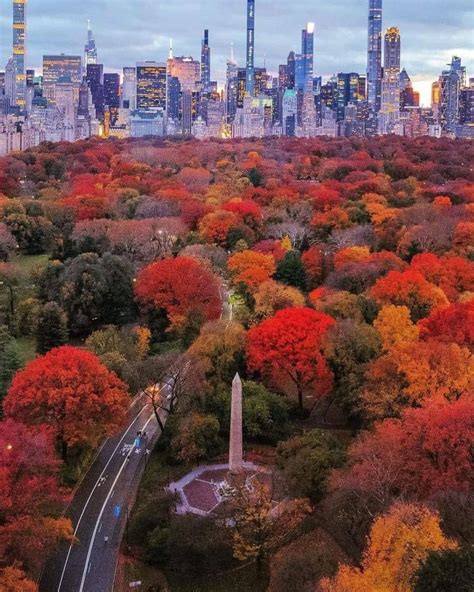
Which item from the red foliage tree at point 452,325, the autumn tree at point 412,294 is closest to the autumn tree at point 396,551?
the red foliage tree at point 452,325

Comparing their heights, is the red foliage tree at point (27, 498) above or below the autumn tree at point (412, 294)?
below

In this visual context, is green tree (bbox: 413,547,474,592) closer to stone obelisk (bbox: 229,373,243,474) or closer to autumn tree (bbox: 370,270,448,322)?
stone obelisk (bbox: 229,373,243,474)

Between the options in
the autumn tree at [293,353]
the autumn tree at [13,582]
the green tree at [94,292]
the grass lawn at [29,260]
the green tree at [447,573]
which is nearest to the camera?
the green tree at [447,573]

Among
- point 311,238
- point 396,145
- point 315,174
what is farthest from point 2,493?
point 396,145

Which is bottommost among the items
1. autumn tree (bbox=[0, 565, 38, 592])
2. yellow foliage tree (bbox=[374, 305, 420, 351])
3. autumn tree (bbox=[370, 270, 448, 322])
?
autumn tree (bbox=[0, 565, 38, 592])

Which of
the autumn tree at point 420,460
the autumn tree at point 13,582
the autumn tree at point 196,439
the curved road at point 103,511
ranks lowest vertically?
the curved road at point 103,511

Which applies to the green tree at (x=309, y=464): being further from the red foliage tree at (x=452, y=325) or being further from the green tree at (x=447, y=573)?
the red foliage tree at (x=452, y=325)

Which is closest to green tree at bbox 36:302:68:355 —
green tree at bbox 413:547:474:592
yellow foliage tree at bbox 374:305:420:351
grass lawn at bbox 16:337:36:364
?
grass lawn at bbox 16:337:36:364

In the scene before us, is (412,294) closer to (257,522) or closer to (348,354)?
(348,354)
